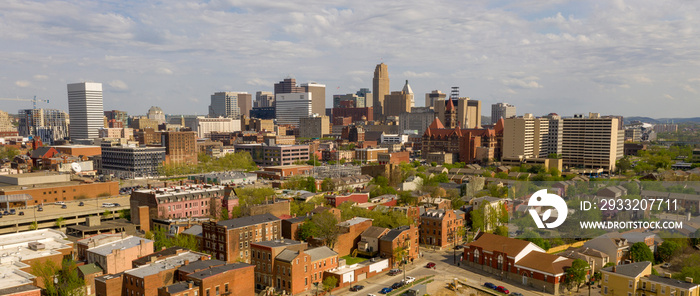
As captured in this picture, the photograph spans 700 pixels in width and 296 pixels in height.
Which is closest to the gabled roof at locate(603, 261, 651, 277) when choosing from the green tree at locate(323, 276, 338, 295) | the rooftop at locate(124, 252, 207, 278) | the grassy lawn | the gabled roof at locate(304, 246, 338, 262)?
the grassy lawn

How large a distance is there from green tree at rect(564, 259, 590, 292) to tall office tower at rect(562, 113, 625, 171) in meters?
109

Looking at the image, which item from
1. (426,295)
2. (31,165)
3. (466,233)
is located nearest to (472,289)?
(426,295)

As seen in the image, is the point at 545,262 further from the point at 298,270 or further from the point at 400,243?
the point at 298,270

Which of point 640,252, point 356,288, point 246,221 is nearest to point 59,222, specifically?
point 246,221

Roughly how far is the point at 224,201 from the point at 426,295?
37.2m

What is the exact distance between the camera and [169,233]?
200 feet

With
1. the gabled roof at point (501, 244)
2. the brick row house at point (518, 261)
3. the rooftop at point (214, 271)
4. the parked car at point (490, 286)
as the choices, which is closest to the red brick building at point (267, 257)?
the rooftop at point (214, 271)

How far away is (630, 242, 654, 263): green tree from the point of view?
55.7 meters

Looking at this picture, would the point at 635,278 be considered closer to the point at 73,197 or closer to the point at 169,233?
the point at 169,233

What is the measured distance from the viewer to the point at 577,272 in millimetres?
49250

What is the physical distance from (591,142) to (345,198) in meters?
103

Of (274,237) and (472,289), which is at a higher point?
(274,237)

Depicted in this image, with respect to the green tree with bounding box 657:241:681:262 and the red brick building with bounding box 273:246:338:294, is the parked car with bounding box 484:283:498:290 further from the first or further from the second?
the green tree with bounding box 657:241:681:262

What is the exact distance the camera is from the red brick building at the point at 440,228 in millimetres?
65375
